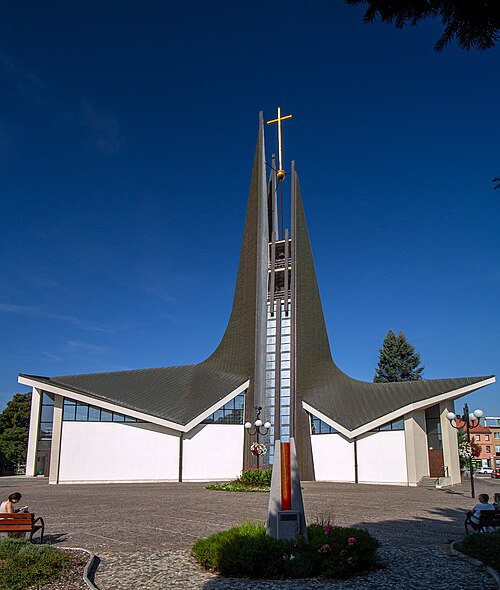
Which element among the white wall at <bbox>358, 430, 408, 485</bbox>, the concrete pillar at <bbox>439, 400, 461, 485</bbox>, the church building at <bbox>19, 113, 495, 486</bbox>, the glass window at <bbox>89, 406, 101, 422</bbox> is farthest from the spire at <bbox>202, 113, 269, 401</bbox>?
the concrete pillar at <bbox>439, 400, 461, 485</bbox>

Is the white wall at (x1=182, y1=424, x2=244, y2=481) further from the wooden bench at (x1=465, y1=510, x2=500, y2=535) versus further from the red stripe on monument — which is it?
the red stripe on monument

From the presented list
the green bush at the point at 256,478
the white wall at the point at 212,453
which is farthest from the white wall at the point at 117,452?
the green bush at the point at 256,478

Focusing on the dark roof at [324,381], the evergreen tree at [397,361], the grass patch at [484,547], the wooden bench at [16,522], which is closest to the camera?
the grass patch at [484,547]

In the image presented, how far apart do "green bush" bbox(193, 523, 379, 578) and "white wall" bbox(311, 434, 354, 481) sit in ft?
54.3

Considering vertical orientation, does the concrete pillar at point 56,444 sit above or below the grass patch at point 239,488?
above

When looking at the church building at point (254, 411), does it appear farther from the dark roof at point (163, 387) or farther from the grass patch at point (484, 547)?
the grass patch at point (484, 547)

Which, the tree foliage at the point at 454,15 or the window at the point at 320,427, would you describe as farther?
the window at the point at 320,427

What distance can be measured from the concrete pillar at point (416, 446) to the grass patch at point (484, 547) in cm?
1400

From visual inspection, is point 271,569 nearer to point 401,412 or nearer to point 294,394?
point 401,412

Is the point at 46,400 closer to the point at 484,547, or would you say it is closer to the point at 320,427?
the point at 320,427

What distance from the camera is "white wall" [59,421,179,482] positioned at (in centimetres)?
2119

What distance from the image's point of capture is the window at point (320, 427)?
878 inches

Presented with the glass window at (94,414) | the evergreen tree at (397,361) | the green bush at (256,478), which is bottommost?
the green bush at (256,478)

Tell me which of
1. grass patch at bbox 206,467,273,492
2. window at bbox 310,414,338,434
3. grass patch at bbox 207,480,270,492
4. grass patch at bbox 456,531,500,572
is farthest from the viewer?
window at bbox 310,414,338,434
